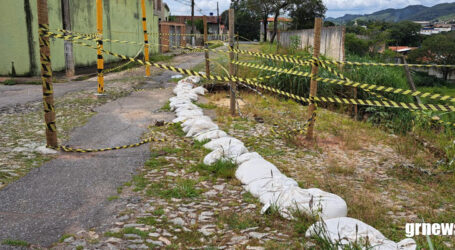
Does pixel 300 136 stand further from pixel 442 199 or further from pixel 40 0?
pixel 40 0

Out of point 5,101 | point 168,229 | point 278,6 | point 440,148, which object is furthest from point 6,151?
point 278,6

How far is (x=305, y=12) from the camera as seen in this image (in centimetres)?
4478

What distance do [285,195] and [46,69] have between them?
326 cm

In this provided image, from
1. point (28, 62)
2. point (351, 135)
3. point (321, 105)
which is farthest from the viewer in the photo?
point (28, 62)

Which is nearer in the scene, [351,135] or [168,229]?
[168,229]

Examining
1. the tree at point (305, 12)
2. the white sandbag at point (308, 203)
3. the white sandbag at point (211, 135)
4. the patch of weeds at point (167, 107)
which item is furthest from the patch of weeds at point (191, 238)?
the tree at point (305, 12)

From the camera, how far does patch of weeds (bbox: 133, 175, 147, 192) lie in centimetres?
387

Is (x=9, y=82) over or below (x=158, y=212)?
over

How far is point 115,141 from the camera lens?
18.0 ft

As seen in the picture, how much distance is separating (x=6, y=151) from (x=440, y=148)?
19.7 ft

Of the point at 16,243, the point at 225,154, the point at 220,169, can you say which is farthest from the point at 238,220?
the point at 16,243

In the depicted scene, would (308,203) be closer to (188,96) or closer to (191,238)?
(191,238)

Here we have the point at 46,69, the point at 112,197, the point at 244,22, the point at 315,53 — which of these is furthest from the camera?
the point at 244,22

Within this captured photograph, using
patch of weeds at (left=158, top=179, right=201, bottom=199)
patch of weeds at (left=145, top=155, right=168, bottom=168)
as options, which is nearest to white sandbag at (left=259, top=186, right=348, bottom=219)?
patch of weeds at (left=158, top=179, right=201, bottom=199)
